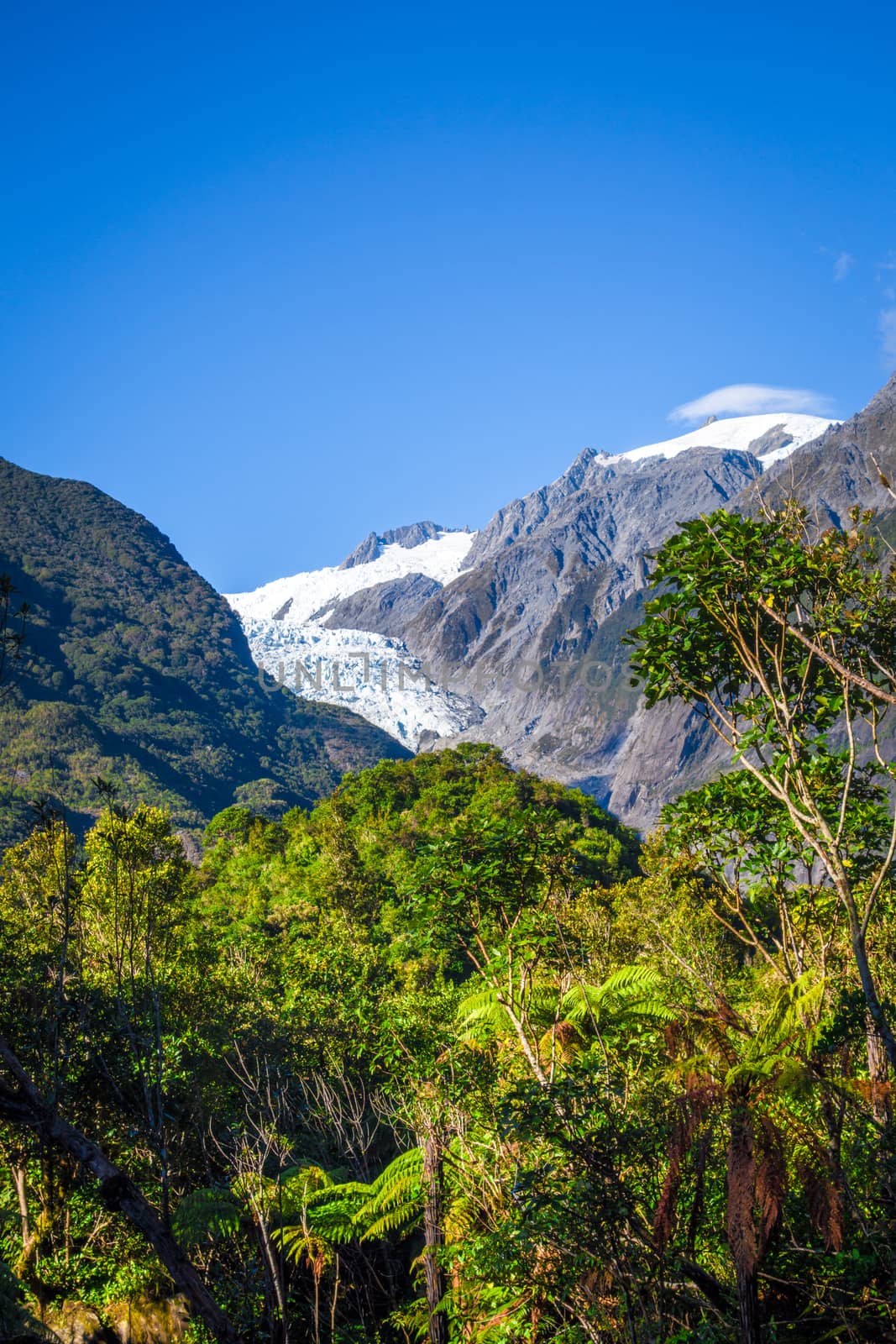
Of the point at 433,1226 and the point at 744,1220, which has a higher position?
the point at 744,1220

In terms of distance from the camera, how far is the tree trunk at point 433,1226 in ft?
Result: 28.9

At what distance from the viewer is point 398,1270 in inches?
634

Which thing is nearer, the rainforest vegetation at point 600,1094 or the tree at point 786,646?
the rainforest vegetation at point 600,1094

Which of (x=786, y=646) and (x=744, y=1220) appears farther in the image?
(x=786, y=646)

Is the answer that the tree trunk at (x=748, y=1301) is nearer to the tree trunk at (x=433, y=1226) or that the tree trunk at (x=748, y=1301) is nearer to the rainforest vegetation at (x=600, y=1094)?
the rainforest vegetation at (x=600, y=1094)

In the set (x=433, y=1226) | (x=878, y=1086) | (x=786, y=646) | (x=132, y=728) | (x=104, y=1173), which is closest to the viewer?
(x=104, y=1173)

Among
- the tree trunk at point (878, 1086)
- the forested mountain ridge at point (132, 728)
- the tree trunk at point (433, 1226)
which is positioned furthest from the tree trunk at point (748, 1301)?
the forested mountain ridge at point (132, 728)

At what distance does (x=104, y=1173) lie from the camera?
5.54 metres

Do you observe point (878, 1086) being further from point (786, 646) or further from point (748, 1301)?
Answer: point (786, 646)

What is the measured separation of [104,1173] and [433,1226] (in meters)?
5.04

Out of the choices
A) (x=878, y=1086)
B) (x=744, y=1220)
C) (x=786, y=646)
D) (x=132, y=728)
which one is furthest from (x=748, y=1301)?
(x=132, y=728)

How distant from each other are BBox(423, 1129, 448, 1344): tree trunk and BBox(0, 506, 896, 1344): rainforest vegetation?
44 mm

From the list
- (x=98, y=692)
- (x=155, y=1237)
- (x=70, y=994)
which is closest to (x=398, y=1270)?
(x=70, y=994)

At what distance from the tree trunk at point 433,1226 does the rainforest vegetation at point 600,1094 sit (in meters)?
0.04
